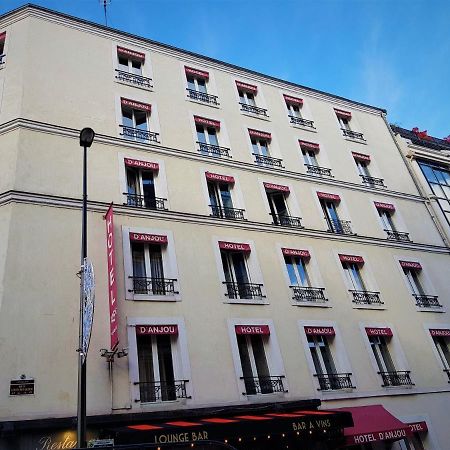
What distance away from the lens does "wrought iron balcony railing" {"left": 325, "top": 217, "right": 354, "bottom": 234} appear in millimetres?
15977

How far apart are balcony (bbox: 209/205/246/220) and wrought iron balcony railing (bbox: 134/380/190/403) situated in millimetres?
5517

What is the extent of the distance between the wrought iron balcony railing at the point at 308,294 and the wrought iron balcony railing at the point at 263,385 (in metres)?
2.65

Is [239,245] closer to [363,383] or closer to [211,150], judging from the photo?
[211,150]

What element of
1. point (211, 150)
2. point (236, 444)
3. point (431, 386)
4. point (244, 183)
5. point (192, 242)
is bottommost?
point (236, 444)

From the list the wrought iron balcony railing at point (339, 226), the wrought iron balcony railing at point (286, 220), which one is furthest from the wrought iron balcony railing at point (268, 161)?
the wrought iron balcony railing at point (339, 226)

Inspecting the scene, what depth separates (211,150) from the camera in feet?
50.9

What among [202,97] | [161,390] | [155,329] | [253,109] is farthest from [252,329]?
[253,109]

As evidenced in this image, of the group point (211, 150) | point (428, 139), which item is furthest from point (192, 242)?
point (428, 139)

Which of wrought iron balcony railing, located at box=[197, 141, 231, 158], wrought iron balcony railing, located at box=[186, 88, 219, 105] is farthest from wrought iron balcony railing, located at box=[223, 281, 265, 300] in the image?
wrought iron balcony railing, located at box=[186, 88, 219, 105]

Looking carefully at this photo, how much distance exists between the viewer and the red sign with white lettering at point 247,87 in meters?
18.4

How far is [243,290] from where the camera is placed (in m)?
12.6

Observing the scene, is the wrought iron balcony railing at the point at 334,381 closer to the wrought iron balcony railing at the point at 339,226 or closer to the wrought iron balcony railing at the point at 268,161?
the wrought iron balcony railing at the point at 339,226

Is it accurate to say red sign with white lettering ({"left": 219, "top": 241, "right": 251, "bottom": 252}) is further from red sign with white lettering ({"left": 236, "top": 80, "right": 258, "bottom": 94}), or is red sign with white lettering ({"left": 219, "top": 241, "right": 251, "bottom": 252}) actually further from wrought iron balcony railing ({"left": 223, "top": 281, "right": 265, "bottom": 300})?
red sign with white lettering ({"left": 236, "top": 80, "right": 258, "bottom": 94})

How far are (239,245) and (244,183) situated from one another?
110 inches
